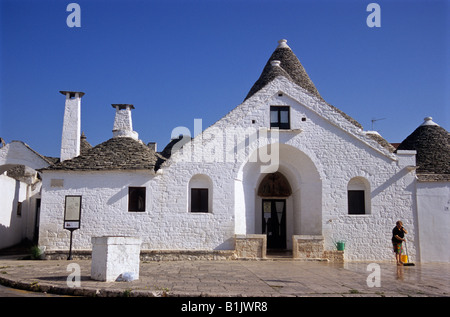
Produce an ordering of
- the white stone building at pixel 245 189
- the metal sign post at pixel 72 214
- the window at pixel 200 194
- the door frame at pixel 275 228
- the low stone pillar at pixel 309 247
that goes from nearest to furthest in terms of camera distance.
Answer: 1. the metal sign post at pixel 72 214
2. the low stone pillar at pixel 309 247
3. the white stone building at pixel 245 189
4. the window at pixel 200 194
5. the door frame at pixel 275 228

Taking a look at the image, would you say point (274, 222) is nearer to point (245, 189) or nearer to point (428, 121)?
point (245, 189)

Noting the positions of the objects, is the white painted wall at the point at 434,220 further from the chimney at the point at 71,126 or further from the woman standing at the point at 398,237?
the chimney at the point at 71,126

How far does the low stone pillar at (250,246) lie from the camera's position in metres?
16.8

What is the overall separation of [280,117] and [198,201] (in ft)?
15.8

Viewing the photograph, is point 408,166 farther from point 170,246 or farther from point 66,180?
point 66,180

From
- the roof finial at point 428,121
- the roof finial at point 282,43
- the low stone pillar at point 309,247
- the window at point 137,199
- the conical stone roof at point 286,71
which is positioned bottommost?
the low stone pillar at point 309,247

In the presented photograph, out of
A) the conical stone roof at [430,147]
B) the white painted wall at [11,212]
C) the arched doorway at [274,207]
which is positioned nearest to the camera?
the conical stone roof at [430,147]

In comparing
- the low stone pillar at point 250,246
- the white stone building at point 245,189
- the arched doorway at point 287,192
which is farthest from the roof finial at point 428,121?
the low stone pillar at point 250,246

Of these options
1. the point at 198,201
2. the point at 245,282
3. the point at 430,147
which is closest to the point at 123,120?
the point at 198,201

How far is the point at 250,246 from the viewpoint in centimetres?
1688

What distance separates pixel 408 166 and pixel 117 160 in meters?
11.7

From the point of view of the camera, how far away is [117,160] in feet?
58.7

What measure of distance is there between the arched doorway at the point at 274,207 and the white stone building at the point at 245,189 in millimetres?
1364
